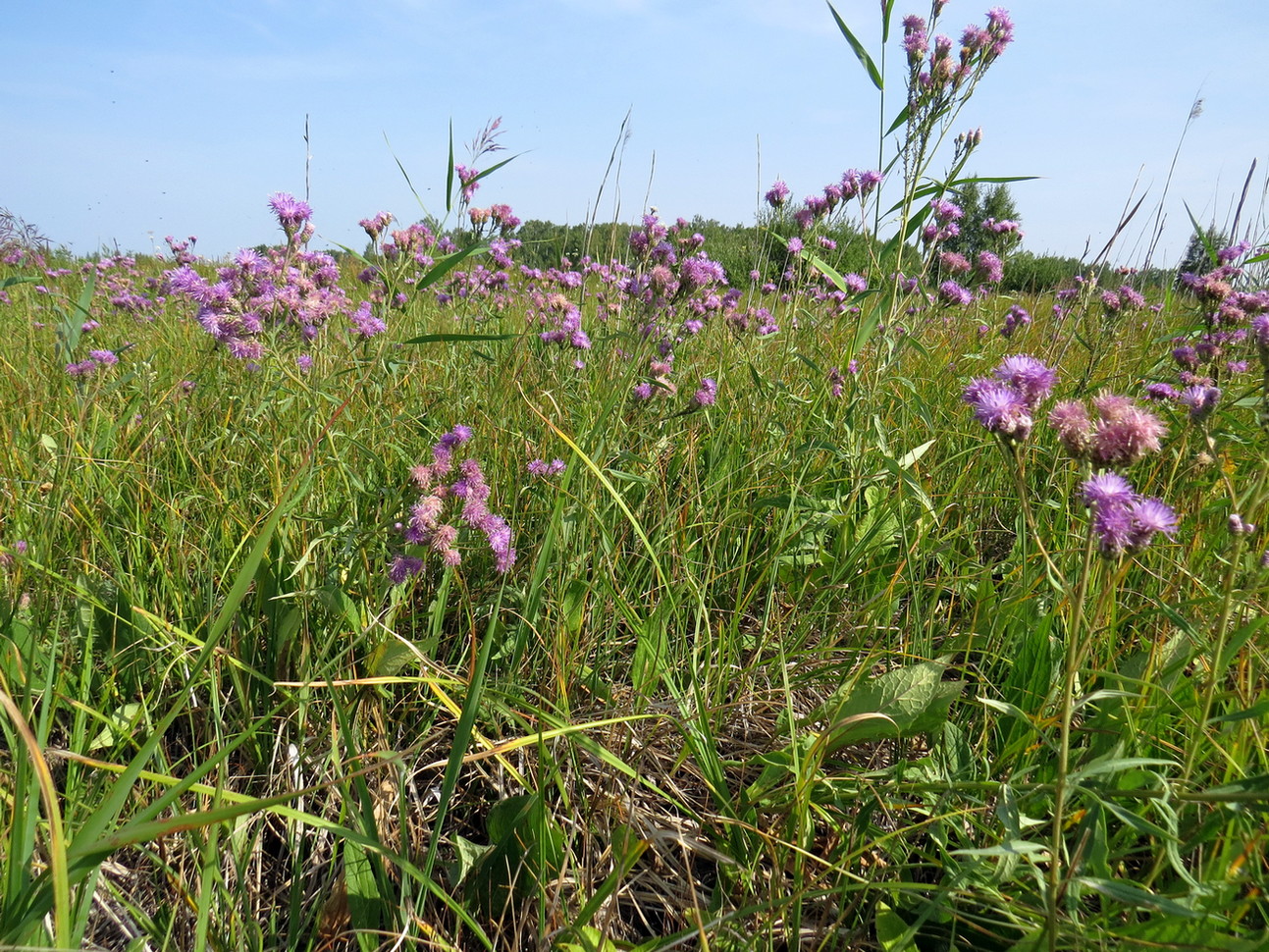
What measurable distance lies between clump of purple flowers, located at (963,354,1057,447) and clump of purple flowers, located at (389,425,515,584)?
40.3 inches

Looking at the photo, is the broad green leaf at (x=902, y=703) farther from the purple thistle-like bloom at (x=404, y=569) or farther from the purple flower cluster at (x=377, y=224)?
the purple flower cluster at (x=377, y=224)

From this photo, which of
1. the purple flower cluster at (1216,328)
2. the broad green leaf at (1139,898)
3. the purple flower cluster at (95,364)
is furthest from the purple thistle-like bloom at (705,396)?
the purple flower cluster at (95,364)

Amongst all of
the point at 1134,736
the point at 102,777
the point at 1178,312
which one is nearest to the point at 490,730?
the point at 102,777

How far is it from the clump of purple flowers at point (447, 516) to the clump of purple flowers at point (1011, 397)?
1.02 metres

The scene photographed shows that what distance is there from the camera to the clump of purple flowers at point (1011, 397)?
1.10 m

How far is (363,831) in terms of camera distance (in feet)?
3.69

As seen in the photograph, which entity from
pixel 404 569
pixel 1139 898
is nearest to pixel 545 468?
pixel 404 569

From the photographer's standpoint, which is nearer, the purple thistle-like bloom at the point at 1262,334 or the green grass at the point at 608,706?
the green grass at the point at 608,706

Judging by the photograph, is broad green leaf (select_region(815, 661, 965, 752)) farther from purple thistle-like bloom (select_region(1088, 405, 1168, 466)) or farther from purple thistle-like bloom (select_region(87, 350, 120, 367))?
purple thistle-like bloom (select_region(87, 350, 120, 367))

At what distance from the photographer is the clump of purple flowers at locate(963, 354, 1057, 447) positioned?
1.10 meters

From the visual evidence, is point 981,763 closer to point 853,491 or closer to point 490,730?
point 853,491

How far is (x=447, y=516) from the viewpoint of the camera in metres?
1.75

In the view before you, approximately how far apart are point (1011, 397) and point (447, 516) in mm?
1273

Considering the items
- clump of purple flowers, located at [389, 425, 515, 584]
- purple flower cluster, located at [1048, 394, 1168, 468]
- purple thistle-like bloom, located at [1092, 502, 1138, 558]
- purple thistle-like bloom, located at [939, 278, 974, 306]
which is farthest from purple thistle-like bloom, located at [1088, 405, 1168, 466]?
purple thistle-like bloom, located at [939, 278, 974, 306]
